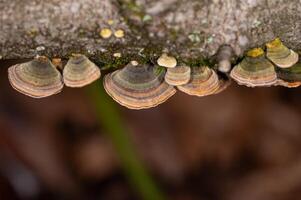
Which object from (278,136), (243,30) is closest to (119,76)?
(243,30)

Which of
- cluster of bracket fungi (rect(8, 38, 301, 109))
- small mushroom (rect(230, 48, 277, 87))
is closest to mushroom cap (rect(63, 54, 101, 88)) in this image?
cluster of bracket fungi (rect(8, 38, 301, 109))

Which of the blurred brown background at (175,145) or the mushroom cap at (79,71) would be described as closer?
the mushroom cap at (79,71)

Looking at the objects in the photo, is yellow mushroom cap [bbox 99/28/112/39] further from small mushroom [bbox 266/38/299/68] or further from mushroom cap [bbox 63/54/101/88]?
small mushroom [bbox 266/38/299/68]

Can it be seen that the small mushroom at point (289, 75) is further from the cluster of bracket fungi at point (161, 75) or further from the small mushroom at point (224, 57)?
the small mushroom at point (224, 57)

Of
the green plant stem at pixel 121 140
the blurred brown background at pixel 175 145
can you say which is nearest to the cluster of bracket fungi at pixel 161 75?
the green plant stem at pixel 121 140

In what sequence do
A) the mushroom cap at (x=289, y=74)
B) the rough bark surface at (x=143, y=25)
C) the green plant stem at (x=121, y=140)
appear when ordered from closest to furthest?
1. the rough bark surface at (x=143, y=25)
2. the mushroom cap at (x=289, y=74)
3. the green plant stem at (x=121, y=140)

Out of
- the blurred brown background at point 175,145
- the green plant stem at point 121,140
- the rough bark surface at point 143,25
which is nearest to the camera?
the rough bark surface at point 143,25
